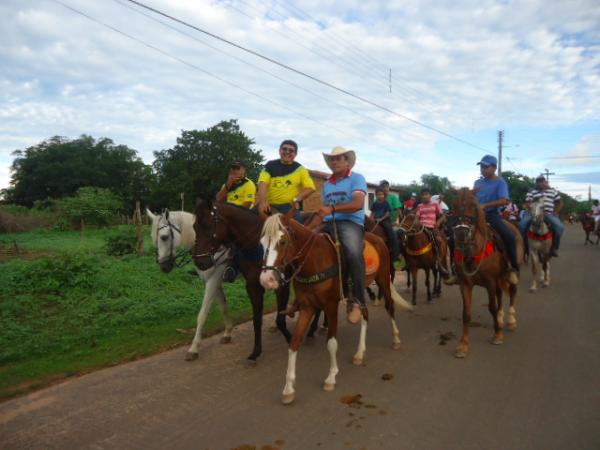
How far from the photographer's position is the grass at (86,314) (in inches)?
215

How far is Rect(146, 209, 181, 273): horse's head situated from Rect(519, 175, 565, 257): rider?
8.61 metres

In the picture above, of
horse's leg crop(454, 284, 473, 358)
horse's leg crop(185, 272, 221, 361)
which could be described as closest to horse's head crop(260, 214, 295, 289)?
horse's leg crop(185, 272, 221, 361)

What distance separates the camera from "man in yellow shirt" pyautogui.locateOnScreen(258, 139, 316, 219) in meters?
5.55

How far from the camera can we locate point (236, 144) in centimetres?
4175

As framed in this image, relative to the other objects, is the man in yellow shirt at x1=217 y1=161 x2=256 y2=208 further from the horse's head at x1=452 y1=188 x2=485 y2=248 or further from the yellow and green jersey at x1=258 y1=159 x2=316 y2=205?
the horse's head at x1=452 y1=188 x2=485 y2=248

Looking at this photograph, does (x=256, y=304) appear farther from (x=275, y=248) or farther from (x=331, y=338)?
(x=275, y=248)

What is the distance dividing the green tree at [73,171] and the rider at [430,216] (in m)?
43.7

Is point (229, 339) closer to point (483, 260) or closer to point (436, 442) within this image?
point (436, 442)

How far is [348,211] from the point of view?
457cm

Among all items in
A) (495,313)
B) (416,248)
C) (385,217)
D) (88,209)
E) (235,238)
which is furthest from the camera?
(88,209)

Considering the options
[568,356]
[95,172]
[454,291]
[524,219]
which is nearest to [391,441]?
[568,356]

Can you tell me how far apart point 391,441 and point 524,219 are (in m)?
8.47

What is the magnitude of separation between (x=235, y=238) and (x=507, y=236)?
435 centimetres

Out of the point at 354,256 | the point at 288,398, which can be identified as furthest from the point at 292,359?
the point at 354,256
